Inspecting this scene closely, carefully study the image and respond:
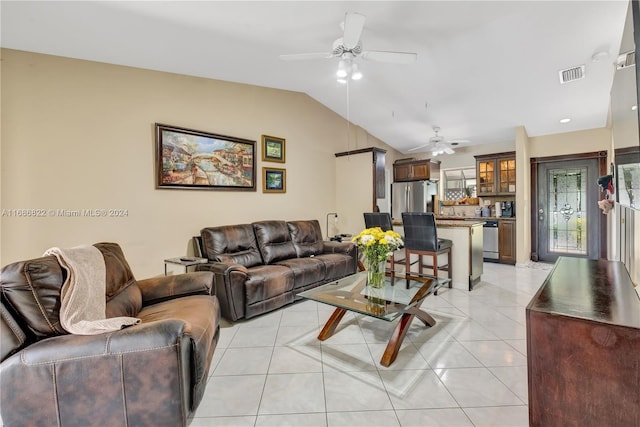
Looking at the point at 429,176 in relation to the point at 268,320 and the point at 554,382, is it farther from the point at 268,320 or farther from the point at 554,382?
the point at 554,382

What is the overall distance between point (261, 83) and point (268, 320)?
10.9ft

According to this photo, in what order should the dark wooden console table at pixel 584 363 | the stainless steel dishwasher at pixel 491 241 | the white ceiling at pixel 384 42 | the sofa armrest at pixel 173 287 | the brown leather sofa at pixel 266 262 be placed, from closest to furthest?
the dark wooden console table at pixel 584 363
the sofa armrest at pixel 173 287
the white ceiling at pixel 384 42
the brown leather sofa at pixel 266 262
the stainless steel dishwasher at pixel 491 241

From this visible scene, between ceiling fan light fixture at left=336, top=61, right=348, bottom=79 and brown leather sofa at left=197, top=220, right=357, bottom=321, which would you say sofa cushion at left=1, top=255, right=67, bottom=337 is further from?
ceiling fan light fixture at left=336, top=61, right=348, bottom=79

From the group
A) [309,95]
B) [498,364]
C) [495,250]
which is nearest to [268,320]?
[498,364]

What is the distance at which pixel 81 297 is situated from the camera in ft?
5.00

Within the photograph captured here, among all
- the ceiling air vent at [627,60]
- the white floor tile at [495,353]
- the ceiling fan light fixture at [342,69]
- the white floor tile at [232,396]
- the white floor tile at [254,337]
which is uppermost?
the ceiling fan light fixture at [342,69]

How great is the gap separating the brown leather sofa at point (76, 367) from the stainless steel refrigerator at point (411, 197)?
211 inches

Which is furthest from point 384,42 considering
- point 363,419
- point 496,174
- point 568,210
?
point 568,210

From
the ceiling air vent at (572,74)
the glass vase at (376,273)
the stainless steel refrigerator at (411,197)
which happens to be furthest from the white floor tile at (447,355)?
the stainless steel refrigerator at (411,197)

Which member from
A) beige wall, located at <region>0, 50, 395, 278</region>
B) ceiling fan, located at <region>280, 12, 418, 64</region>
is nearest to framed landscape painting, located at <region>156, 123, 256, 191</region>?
beige wall, located at <region>0, 50, 395, 278</region>

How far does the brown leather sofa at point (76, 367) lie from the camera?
127 centimetres

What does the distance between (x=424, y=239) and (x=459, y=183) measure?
3787 mm

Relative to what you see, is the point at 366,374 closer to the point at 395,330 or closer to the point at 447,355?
the point at 395,330

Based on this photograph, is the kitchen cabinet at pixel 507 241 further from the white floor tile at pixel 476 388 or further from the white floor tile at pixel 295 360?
the white floor tile at pixel 295 360
